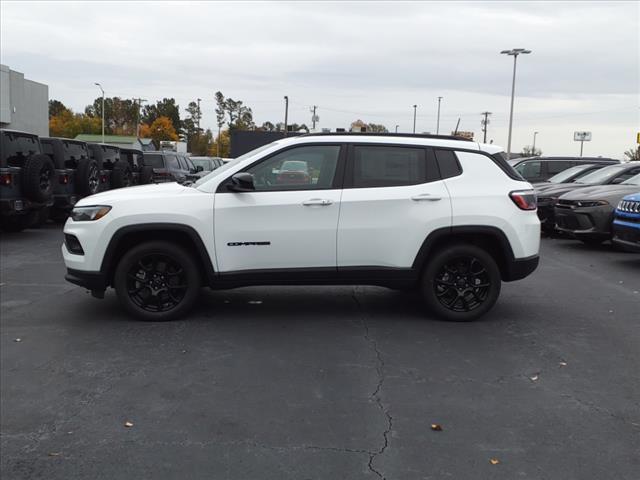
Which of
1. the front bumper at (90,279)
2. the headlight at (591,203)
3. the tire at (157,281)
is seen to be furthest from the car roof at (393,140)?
the headlight at (591,203)

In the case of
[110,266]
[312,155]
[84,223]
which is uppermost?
[312,155]

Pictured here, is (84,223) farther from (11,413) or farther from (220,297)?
(11,413)

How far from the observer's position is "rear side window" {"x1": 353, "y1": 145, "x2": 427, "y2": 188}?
6094 mm

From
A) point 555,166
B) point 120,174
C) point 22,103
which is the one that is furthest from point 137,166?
point 22,103

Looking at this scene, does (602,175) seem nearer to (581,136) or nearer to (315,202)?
(315,202)

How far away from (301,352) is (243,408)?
1.20 metres

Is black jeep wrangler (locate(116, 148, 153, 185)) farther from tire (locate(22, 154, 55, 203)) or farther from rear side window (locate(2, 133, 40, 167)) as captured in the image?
tire (locate(22, 154, 55, 203))

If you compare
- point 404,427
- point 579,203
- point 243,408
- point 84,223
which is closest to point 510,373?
point 404,427

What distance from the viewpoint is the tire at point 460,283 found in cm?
613

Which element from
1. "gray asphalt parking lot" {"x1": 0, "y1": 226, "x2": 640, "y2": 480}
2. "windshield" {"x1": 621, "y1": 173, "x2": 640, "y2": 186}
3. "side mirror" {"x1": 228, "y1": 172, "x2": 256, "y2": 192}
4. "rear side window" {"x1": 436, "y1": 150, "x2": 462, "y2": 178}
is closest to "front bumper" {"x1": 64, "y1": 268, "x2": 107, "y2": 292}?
"gray asphalt parking lot" {"x1": 0, "y1": 226, "x2": 640, "y2": 480}

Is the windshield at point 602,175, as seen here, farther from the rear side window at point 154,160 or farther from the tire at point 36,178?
the rear side window at point 154,160

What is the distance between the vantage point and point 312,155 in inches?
241

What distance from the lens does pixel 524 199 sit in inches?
243

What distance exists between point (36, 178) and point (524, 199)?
892cm
